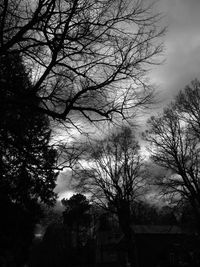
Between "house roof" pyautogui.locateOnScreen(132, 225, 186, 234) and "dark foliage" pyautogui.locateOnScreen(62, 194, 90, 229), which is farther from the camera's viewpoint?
"dark foliage" pyautogui.locateOnScreen(62, 194, 90, 229)

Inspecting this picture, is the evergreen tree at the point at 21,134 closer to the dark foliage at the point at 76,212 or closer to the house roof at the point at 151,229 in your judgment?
the house roof at the point at 151,229

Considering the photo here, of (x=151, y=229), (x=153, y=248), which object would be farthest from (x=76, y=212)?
(x=153, y=248)

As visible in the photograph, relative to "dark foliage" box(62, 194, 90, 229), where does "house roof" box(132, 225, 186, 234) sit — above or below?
below

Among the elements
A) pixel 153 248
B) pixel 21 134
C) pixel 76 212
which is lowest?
pixel 153 248

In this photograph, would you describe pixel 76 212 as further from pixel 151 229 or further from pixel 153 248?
pixel 153 248

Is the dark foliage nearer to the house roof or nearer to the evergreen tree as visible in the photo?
the house roof

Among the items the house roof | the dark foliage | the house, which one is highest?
the dark foliage

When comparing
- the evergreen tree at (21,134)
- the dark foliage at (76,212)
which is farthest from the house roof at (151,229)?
the evergreen tree at (21,134)

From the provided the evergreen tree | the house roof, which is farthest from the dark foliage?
the evergreen tree

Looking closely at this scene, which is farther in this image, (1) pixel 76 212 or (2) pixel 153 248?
(1) pixel 76 212

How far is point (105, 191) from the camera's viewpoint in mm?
28312

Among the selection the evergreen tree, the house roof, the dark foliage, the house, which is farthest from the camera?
the dark foliage

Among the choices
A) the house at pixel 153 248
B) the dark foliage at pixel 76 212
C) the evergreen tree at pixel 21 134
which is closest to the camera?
the evergreen tree at pixel 21 134

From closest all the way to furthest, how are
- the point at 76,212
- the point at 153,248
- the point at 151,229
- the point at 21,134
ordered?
the point at 21,134
the point at 153,248
the point at 151,229
the point at 76,212
